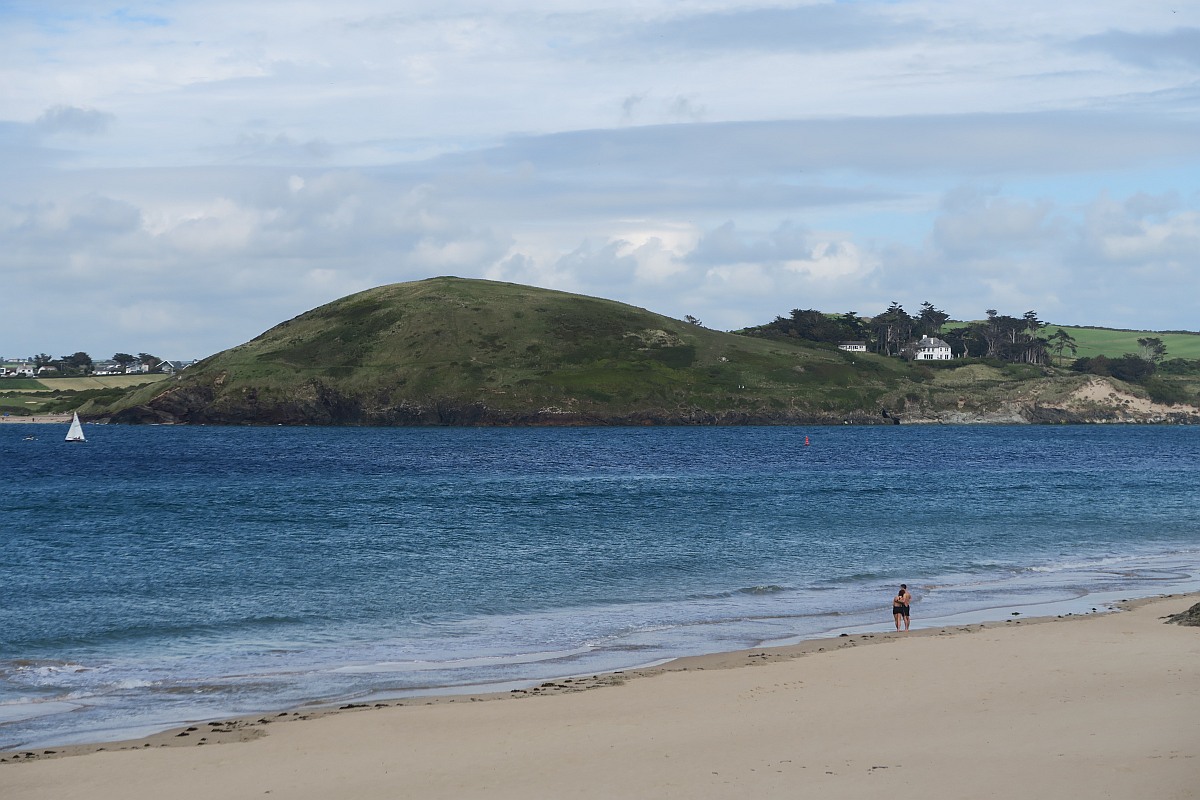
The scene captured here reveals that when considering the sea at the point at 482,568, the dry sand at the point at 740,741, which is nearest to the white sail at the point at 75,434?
the sea at the point at 482,568

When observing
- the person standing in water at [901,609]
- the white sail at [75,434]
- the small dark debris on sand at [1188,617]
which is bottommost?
the small dark debris on sand at [1188,617]

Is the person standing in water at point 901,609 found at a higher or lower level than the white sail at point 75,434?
lower

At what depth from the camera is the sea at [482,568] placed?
25625mm

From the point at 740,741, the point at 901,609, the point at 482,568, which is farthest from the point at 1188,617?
the point at 482,568

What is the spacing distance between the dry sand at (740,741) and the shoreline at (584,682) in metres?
0.13

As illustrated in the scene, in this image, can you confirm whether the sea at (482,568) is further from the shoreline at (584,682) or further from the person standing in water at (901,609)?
the person standing in water at (901,609)

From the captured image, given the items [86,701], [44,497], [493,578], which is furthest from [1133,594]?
[44,497]

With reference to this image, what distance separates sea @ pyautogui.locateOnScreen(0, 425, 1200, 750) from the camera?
84.1 ft

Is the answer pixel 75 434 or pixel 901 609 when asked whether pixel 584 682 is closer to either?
pixel 901 609

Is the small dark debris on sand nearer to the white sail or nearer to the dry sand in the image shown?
the dry sand

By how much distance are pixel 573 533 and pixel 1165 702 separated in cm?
3569

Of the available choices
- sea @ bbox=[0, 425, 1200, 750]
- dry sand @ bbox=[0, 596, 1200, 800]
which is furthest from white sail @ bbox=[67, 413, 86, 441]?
dry sand @ bbox=[0, 596, 1200, 800]

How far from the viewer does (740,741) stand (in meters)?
18.5

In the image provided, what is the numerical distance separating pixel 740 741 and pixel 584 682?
565 cm
